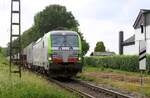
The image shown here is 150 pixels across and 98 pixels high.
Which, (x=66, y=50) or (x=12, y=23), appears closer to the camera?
(x=12, y=23)

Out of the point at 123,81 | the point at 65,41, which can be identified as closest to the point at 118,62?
the point at 65,41

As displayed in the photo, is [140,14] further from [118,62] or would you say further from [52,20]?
[52,20]

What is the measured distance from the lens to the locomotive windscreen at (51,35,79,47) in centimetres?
3055

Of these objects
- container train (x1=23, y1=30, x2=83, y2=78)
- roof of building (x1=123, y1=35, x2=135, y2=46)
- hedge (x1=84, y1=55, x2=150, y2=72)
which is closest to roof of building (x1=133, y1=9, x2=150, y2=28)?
hedge (x1=84, y1=55, x2=150, y2=72)

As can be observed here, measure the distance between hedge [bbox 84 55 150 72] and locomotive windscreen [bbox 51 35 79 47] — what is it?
11541 millimetres

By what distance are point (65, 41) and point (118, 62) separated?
22939 mm

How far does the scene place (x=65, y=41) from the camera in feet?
101

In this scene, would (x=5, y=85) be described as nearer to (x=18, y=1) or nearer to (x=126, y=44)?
(x=18, y=1)

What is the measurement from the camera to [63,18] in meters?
92.9

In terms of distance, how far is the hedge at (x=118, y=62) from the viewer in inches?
1794

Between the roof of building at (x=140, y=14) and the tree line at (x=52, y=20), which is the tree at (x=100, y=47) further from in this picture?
the roof of building at (x=140, y=14)

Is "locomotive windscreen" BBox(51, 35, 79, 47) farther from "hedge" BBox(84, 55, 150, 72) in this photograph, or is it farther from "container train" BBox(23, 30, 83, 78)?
"hedge" BBox(84, 55, 150, 72)

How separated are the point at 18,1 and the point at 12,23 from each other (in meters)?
1.26

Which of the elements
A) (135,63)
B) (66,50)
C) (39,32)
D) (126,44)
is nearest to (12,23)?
(66,50)
